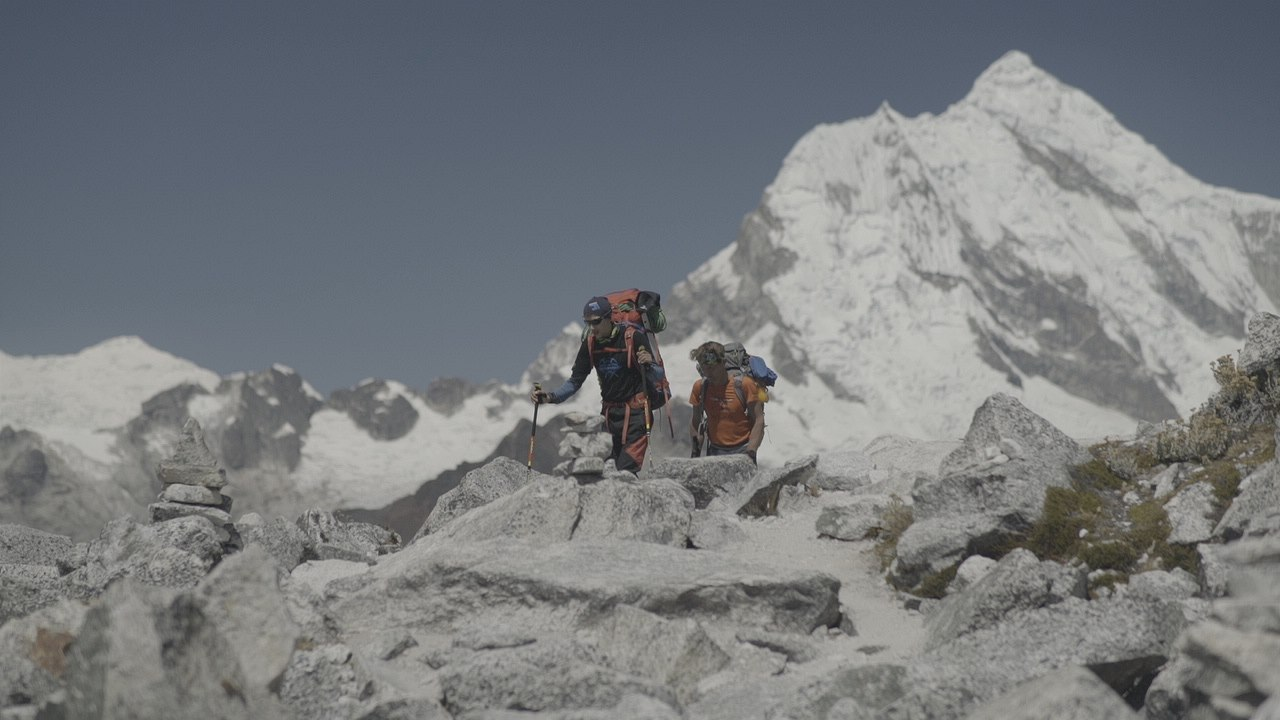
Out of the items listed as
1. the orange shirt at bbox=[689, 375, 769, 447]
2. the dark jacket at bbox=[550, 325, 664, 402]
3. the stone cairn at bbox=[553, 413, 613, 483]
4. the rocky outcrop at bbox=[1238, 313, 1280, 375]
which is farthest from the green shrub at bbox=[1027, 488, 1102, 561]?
the orange shirt at bbox=[689, 375, 769, 447]

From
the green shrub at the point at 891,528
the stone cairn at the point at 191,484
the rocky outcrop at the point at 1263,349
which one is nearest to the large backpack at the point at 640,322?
the green shrub at the point at 891,528

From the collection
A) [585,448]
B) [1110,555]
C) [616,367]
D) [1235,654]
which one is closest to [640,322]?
[616,367]

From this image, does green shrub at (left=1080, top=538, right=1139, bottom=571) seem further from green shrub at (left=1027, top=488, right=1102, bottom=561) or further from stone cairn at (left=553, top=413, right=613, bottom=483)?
stone cairn at (left=553, top=413, right=613, bottom=483)

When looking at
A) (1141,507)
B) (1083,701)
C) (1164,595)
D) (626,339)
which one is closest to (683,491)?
(626,339)

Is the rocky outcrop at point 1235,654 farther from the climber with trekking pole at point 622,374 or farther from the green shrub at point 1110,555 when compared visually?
the climber with trekking pole at point 622,374

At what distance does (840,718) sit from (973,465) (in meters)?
6.28

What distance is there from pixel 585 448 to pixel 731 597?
199 inches

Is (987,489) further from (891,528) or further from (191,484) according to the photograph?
(191,484)

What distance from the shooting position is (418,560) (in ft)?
36.3

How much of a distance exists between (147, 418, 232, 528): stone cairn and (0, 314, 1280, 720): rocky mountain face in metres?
0.05

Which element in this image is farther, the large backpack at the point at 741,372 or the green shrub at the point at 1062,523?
the large backpack at the point at 741,372

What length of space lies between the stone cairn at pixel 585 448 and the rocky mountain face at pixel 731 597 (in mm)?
82

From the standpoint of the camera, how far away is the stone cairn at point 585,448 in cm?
1378

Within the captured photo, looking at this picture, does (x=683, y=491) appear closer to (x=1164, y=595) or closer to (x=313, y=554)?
(x=313, y=554)
